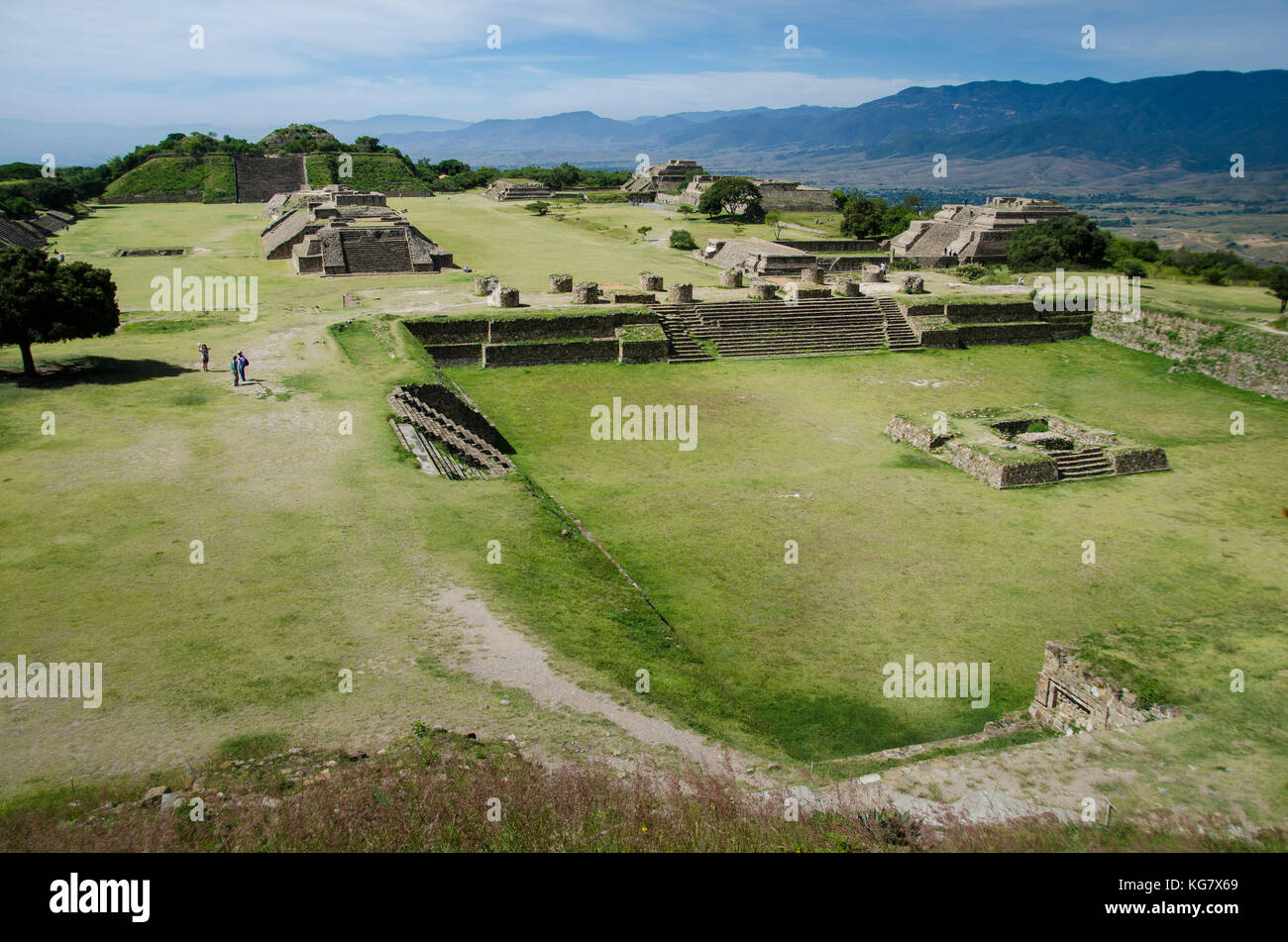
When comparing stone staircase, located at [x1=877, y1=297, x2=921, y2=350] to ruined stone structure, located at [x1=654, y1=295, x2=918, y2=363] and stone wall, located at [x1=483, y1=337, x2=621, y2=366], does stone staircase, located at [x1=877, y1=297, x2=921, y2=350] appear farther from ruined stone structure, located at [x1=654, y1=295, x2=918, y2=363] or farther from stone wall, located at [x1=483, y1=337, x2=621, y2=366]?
stone wall, located at [x1=483, y1=337, x2=621, y2=366]

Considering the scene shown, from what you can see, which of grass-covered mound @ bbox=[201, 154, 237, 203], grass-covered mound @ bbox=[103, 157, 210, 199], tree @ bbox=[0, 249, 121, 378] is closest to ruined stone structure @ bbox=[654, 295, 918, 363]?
tree @ bbox=[0, 249, 121, 378]

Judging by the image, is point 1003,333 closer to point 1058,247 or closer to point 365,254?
point 1058,247

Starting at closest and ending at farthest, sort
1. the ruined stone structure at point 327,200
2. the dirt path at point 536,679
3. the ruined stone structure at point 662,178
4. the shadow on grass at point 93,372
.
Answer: the dirt path at point 536,679
the shadow on grass at point 93,372
the ruined stone structure at point 327,200
the ruined stone structure at point 662,178

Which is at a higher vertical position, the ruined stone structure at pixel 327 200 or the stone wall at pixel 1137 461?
the ruined stone structure at pixel 327 200

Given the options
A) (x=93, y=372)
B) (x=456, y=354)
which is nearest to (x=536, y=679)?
(x=93, y=372)

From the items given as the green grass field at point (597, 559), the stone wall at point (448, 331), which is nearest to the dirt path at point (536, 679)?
the green grass field at point (597, 559)

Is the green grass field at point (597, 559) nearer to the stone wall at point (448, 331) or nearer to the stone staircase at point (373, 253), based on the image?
the stone wall at point (448, 331)

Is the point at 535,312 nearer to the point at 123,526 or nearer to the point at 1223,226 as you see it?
the point at 123,526
